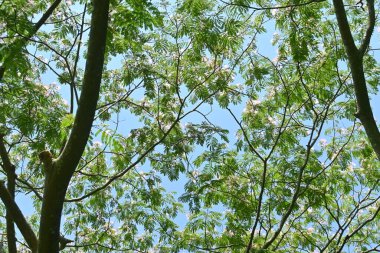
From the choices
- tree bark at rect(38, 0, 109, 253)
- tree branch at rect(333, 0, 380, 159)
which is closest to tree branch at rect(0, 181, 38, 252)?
tree bark at rect(38, 0, 109, 253)

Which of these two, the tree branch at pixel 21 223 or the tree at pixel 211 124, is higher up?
the tree at pixel 211 124

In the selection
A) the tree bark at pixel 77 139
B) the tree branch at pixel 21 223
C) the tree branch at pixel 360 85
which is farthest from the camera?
the tree branch at pixel 360 85

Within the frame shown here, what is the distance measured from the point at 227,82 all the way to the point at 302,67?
42.3 inches

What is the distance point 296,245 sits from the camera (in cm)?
735

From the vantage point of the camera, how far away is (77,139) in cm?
279

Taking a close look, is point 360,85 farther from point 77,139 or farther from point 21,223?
point 21,223

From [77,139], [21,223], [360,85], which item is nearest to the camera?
[77,139]

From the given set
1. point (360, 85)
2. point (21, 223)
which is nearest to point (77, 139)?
point (21, 223)

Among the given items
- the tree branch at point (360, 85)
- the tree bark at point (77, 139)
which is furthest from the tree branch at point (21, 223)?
the tree branch at point (360, 85)

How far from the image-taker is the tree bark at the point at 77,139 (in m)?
2.72

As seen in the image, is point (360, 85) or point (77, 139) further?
point (360, 85)

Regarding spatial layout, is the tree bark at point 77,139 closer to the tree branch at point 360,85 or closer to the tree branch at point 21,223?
the tree branch at point 21,223

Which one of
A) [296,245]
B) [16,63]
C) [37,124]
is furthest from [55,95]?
[296,245]

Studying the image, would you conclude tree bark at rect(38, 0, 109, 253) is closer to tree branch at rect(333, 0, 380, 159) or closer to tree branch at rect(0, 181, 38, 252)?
tree branch at rect(0, 181, 38, 252)
